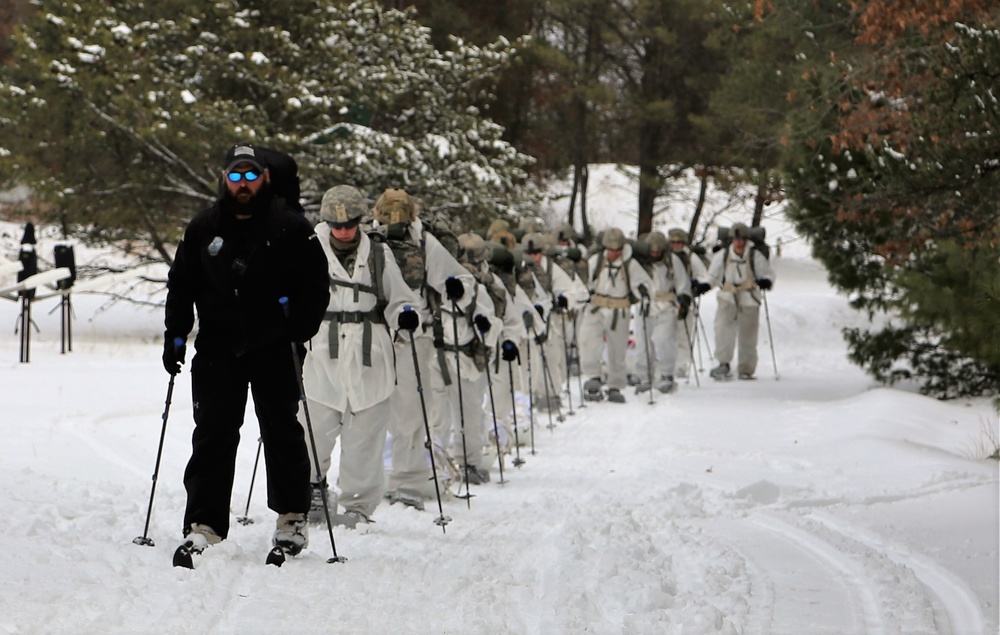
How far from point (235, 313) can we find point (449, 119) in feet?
64.4

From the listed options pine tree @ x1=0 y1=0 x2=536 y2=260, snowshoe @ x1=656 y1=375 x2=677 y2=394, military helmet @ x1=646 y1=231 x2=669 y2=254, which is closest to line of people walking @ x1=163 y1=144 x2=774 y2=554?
snowshoe @ x1=656 y1=375 x2=677 y2=394

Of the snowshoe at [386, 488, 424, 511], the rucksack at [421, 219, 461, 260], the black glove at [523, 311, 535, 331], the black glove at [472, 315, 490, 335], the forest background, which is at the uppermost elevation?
the forest background

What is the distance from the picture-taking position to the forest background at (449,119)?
464 inches

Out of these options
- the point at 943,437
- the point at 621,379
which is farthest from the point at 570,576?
the point at 621,379

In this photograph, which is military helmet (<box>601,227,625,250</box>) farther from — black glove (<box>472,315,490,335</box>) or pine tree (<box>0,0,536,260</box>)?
black glove (<box>472,315,490,335</box>)

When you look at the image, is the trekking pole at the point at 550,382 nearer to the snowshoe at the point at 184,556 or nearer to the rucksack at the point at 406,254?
the rucksack at the point at 406,254

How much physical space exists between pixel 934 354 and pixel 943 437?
4.14 metres

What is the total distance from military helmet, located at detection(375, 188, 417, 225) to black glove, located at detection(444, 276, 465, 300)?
480 millimetres

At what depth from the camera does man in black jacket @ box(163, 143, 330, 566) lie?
7.05 m

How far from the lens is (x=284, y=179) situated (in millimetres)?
7648

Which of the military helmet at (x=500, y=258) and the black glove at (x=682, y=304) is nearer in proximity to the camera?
the military helmet at (x=500, y=258)

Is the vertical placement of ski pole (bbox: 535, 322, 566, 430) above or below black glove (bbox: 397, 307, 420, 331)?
below

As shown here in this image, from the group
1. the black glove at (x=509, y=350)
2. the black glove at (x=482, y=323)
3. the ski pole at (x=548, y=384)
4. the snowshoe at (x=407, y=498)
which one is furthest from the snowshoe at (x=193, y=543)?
the ski pole at (x=548, y=384)

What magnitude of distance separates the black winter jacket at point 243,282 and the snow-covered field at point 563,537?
41.8 inches
